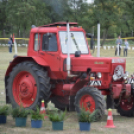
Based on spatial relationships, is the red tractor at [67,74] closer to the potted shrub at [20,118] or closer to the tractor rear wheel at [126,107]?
the tractor rear wheel at [126,107]

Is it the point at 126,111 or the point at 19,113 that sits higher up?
the point at 19,113

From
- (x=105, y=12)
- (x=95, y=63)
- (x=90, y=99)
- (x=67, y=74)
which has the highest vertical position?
(x=105, y=12)

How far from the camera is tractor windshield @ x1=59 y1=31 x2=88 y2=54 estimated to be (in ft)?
33.0

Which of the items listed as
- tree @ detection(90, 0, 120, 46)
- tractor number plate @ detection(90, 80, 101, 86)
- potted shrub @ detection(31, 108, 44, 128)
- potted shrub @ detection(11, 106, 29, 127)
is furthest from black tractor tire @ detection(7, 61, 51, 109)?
tree @ detection(90, 0, 120, 46)

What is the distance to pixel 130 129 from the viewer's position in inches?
322

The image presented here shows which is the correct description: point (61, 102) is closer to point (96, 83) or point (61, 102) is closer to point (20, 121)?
point (96, 83)

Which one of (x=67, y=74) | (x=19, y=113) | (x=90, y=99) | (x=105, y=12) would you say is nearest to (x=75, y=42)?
(x=67, y=74)

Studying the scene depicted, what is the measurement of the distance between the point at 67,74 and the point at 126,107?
5.47 feet

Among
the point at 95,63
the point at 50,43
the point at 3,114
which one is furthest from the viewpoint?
the point at 50,43

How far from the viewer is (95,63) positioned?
966 centimetres

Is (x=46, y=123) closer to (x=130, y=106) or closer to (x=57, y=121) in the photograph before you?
(x=57, y=121)

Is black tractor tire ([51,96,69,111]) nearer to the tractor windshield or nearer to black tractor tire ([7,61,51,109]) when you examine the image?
black tractor tire ([7,61,51,109])

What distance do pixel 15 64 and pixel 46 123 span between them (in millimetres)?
2491

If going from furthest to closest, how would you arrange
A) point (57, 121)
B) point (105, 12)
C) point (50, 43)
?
point (105, 12) < point (50, 43) < point (57, 121)
